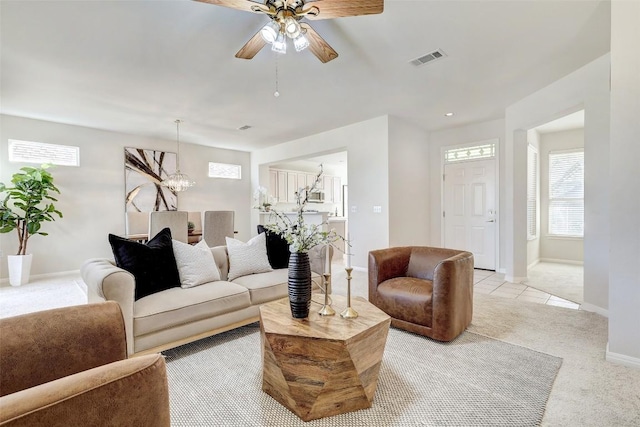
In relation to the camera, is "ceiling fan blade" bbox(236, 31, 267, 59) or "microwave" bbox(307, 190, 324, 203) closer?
"ceiling fan blade" bbox(236, 31, 267, 59)

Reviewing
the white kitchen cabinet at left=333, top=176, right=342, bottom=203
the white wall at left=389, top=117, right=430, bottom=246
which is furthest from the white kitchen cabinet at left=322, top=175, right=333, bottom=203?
the white wall at left=389, top=117, right=430, bottom=246

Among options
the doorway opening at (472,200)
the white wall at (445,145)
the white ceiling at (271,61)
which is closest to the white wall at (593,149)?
the white ceiling at (271,61)

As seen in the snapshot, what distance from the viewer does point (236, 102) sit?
4344 millimetres

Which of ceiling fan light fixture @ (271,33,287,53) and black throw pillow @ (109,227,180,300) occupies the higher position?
ceiling fan light fixture @ (271,33,287,53)

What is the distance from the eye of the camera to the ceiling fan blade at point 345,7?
6.15 feet

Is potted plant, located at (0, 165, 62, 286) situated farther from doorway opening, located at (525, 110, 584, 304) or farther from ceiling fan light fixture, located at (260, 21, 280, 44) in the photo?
doorway opening, located at (525, 110, 584, 304)

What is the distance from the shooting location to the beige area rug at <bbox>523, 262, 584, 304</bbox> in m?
4.00

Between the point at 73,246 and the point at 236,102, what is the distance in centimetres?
404

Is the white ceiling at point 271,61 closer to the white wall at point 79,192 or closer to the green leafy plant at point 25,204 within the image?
the white wall at point 79,192

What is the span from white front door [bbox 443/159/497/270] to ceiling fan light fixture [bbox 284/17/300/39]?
4.55 metres

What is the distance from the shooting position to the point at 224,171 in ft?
24.8

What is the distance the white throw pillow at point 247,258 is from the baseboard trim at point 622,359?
2.86 m

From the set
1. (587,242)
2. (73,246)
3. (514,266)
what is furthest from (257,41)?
(73,246)

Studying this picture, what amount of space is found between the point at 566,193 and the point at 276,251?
6.03 metres
